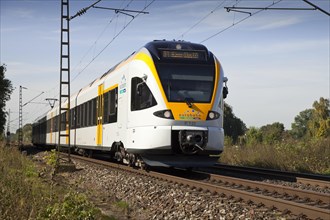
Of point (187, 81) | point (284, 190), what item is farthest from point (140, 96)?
point (284, 190)

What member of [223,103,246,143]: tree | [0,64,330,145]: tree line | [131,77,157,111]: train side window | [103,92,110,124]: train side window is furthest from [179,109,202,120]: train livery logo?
[223,103,246,143]: tree

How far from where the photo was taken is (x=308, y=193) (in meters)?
8.55

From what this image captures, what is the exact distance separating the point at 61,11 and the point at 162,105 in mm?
9725

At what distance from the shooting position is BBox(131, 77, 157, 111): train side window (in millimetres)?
12097

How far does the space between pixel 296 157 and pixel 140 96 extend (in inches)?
316

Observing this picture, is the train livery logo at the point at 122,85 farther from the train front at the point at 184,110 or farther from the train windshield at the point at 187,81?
the train windshield at the point at 187,81

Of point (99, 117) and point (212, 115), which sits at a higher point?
point (99, 117)

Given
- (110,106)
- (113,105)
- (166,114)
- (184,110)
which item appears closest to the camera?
(166,114)

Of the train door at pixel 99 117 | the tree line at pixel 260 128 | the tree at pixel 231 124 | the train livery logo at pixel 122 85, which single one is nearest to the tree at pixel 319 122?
the tree line at pixel 260 128

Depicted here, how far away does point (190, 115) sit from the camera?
38.7 ft

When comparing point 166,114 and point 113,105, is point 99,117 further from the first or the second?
point 166,114

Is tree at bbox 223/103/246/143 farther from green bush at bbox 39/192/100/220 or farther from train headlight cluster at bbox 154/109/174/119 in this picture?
green bush at bbox 39/192/100/220

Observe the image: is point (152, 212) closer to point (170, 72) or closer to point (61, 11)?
point (170, 72)

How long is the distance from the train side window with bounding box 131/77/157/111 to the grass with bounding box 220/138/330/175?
24.9ft
